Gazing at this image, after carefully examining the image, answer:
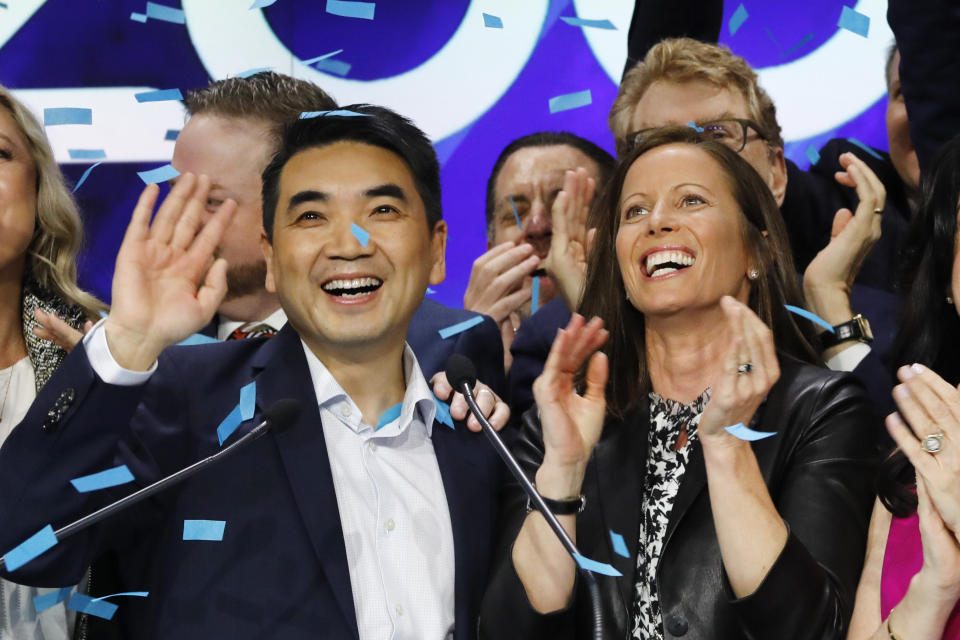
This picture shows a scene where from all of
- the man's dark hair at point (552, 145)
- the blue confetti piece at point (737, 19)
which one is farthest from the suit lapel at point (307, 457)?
the blue confetti piece at point (737, 19)

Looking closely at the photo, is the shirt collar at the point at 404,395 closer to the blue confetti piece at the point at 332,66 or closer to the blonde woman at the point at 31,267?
the blonde woman at the point at 31,267

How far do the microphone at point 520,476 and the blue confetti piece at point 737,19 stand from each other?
214 cm

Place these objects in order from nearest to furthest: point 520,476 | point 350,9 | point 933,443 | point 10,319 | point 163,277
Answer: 1. point 933,443
2. point 520,476
3. point 163,277
4. point 10,319
5. point 350,9

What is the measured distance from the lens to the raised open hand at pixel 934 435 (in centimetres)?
183

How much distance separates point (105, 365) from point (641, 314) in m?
1.18

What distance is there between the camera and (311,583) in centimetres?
214

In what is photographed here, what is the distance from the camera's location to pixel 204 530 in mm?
2174

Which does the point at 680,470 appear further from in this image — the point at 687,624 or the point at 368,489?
the point at 368,489

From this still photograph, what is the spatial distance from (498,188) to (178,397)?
178cm

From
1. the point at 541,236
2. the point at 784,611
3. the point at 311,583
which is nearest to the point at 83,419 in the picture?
the point at 311,583

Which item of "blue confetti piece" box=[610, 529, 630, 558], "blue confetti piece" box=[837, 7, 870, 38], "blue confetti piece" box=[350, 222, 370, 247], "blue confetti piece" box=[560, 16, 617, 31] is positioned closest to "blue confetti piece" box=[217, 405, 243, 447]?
"blue confetti piece" box=[350, 222, 370, 247]

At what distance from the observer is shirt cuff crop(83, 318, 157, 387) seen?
200 cm

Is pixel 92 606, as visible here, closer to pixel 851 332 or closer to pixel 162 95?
pixel 162 95

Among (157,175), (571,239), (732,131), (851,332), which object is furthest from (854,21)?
(157,175)
